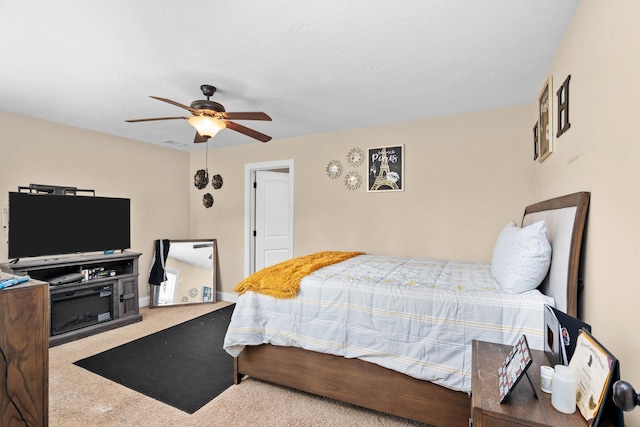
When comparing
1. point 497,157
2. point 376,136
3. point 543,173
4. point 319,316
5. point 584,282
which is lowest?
point 319,316

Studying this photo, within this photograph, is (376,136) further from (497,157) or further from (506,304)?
(506,304)

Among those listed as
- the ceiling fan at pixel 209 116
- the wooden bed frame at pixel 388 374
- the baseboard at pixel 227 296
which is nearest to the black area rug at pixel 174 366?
the wooden bed frame at pixel 388 374

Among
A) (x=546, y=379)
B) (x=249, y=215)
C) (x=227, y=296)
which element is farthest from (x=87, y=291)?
(x=546, y=379)

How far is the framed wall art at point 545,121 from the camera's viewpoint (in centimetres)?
221

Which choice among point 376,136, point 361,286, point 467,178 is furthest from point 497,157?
point 361,286

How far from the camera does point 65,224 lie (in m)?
3.36

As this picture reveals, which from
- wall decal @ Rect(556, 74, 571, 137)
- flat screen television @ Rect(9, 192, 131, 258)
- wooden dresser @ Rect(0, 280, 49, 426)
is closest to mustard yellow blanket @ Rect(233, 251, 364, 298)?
wooden dresser @ Rect(0, 280, 49, 426)

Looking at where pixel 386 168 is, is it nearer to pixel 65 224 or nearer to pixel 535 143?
pixel 535 143

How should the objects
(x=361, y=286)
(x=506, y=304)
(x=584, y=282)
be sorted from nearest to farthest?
(x=584, y=282) → (x=506, y=304) → (x=361, y=286)

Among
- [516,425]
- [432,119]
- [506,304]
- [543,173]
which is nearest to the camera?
[516,425]

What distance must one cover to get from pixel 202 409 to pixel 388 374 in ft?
4.11

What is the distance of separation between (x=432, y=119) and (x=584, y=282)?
2382 mm

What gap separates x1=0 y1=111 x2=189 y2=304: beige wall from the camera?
3254mm

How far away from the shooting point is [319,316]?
2.08 metres
